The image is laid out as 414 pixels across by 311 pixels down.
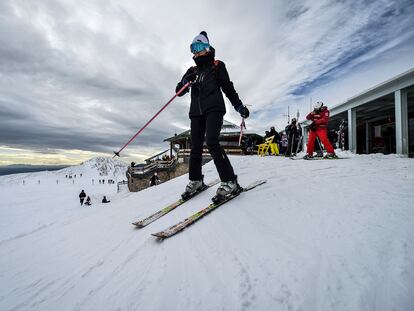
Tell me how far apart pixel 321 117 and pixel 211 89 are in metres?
5.64

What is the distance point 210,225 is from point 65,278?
3.86 ft

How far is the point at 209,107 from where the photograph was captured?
288 centimetres

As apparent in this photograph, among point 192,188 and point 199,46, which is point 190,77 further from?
point 192,188

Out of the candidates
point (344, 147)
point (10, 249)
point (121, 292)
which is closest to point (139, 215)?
point (10, 249)

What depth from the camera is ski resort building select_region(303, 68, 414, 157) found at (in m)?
8.54

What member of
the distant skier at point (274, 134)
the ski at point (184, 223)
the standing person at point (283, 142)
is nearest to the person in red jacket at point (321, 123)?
the distant skier at point (274, 134)

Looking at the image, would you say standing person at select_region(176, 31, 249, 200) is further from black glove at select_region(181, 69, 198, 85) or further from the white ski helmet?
the white ski helmet

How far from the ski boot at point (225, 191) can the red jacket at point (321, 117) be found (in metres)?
5.51

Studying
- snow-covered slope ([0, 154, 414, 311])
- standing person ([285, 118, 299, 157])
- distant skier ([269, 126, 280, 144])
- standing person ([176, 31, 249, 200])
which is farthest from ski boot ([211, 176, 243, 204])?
distant skier ([269, 126, 280, 144])

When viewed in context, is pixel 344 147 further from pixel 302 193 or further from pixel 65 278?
pixel 65 278

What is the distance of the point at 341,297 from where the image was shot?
1.03m

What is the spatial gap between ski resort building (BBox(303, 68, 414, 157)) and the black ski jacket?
8624 millimetres

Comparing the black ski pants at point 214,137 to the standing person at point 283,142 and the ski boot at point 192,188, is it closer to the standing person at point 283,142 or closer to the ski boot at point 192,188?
the ski boot at point 192,188

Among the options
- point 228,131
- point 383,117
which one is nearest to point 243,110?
point 383,117
